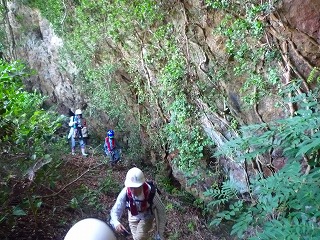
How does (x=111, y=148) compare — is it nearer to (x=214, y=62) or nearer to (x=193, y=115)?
(x=193, y=115)

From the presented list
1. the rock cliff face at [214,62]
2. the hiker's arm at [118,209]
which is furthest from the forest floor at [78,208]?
the hiker's arm at [118,209]

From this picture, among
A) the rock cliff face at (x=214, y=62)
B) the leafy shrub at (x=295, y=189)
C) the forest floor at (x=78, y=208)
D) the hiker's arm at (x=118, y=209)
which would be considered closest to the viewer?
the leafy shrub at (x=295, y=189)

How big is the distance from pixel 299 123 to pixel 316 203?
0.75 meters

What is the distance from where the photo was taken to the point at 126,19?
24.5 ft

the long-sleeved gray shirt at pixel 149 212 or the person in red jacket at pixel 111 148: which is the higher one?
the person in red jacket at pixel 111 148

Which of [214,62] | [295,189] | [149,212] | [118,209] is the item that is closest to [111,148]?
[214,62]

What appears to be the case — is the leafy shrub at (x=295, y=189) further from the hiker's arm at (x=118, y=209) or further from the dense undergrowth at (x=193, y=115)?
the hiker's arm at (x=118, y=209)

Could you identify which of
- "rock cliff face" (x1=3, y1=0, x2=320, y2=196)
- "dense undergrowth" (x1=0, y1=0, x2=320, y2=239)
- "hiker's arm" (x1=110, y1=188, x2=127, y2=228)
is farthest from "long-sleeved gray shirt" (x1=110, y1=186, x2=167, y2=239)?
"rock cliff face" (x1=3, y1=0, x2=320, y2=196)

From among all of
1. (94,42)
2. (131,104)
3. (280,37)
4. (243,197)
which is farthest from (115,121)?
(280,37)

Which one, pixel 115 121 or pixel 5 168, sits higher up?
pixel 115 121

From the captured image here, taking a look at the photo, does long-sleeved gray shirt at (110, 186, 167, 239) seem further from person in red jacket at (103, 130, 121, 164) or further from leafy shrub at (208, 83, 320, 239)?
person in red jacket at (103, 130, 121, 164)

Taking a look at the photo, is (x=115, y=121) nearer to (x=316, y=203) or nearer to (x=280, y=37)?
(x=280, y=37)

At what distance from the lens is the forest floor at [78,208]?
15.4 ft

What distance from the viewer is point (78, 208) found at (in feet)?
18.6
